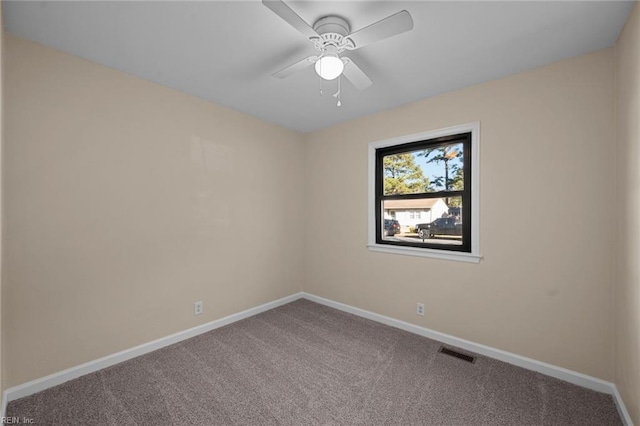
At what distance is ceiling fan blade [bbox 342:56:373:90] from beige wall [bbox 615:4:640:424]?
5.10 feet

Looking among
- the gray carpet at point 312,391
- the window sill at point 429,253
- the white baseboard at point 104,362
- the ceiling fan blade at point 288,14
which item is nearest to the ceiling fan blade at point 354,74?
the ceiling fan blade at point 288,14

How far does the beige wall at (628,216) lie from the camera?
5.16 feet

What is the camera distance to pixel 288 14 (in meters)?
1.44

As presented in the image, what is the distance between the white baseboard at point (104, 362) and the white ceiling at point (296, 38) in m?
2.46

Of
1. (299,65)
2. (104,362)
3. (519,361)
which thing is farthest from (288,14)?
(519,361)

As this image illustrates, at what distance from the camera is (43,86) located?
2.02 m

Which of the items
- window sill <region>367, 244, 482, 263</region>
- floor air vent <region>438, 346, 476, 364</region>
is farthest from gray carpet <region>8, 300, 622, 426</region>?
window sill <region>367, 244, 482, 263</region>

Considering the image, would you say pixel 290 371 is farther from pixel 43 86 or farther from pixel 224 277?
pixel 43 86

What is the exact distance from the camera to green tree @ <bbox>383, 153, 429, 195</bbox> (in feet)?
10.2

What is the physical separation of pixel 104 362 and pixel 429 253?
3133 mm

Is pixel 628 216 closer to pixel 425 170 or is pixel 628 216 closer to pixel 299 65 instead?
pixel 425 170

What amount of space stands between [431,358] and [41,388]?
3.08m

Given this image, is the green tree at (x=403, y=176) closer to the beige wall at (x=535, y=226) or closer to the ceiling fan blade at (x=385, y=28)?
the beige wall at (x=535, y=226)

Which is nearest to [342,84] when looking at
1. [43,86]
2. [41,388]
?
[43,86]
